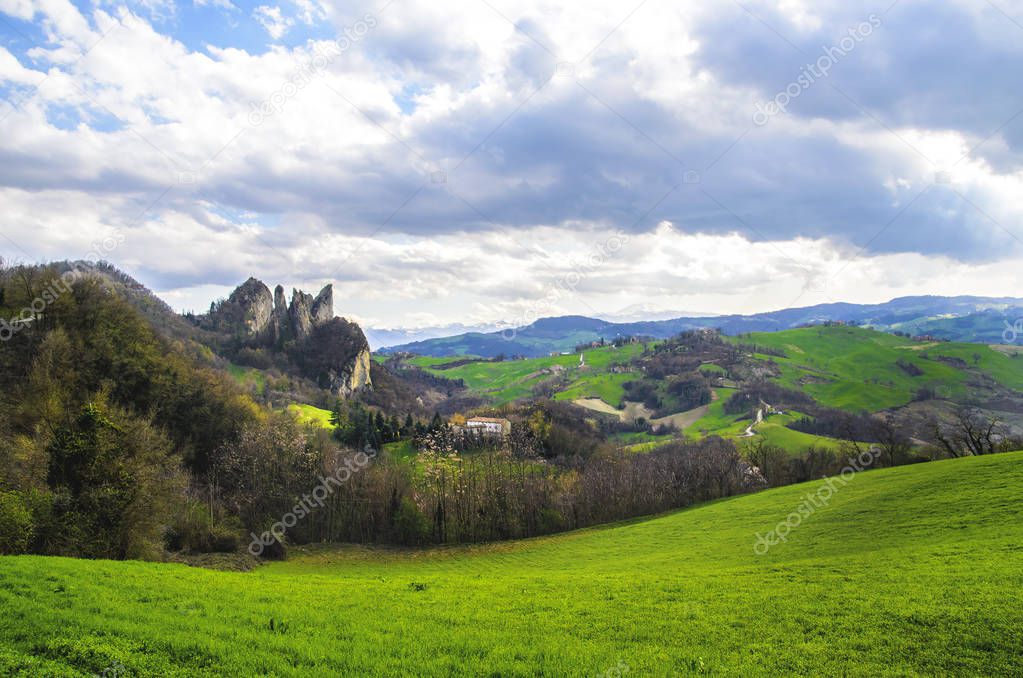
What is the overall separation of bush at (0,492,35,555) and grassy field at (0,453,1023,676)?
7284mm

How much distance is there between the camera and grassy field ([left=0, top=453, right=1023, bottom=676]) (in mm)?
12102

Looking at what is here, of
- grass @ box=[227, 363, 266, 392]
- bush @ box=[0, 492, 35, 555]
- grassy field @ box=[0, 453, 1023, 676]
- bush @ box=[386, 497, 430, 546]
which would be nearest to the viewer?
grassy field @ box=[0, 453, 1023, 676]

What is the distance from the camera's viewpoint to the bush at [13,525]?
86.5 feet

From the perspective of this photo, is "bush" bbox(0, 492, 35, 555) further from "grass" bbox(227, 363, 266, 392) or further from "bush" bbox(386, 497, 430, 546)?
"grass" bbox(227, 363, 266, 392)

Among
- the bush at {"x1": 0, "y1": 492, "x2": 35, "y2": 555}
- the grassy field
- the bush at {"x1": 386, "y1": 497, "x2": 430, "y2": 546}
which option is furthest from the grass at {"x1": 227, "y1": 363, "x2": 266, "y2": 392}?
the grassy field

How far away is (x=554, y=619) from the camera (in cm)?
1653

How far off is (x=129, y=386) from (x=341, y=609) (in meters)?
67.7

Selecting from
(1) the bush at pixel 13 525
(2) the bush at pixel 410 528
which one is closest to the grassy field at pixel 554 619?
(1) the bush at pixel 13 525

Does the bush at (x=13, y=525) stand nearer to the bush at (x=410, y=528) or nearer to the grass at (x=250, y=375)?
the bush at (x=410, y=528)

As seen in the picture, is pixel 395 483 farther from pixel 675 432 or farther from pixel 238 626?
pixel 675 432

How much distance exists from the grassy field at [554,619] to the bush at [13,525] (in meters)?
7.28

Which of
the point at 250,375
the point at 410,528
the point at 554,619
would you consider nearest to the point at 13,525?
the point at 554,619

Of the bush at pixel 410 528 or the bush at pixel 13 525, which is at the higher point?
the bush at pixel 13 525

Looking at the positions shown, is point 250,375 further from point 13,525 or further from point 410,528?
point 13,525
